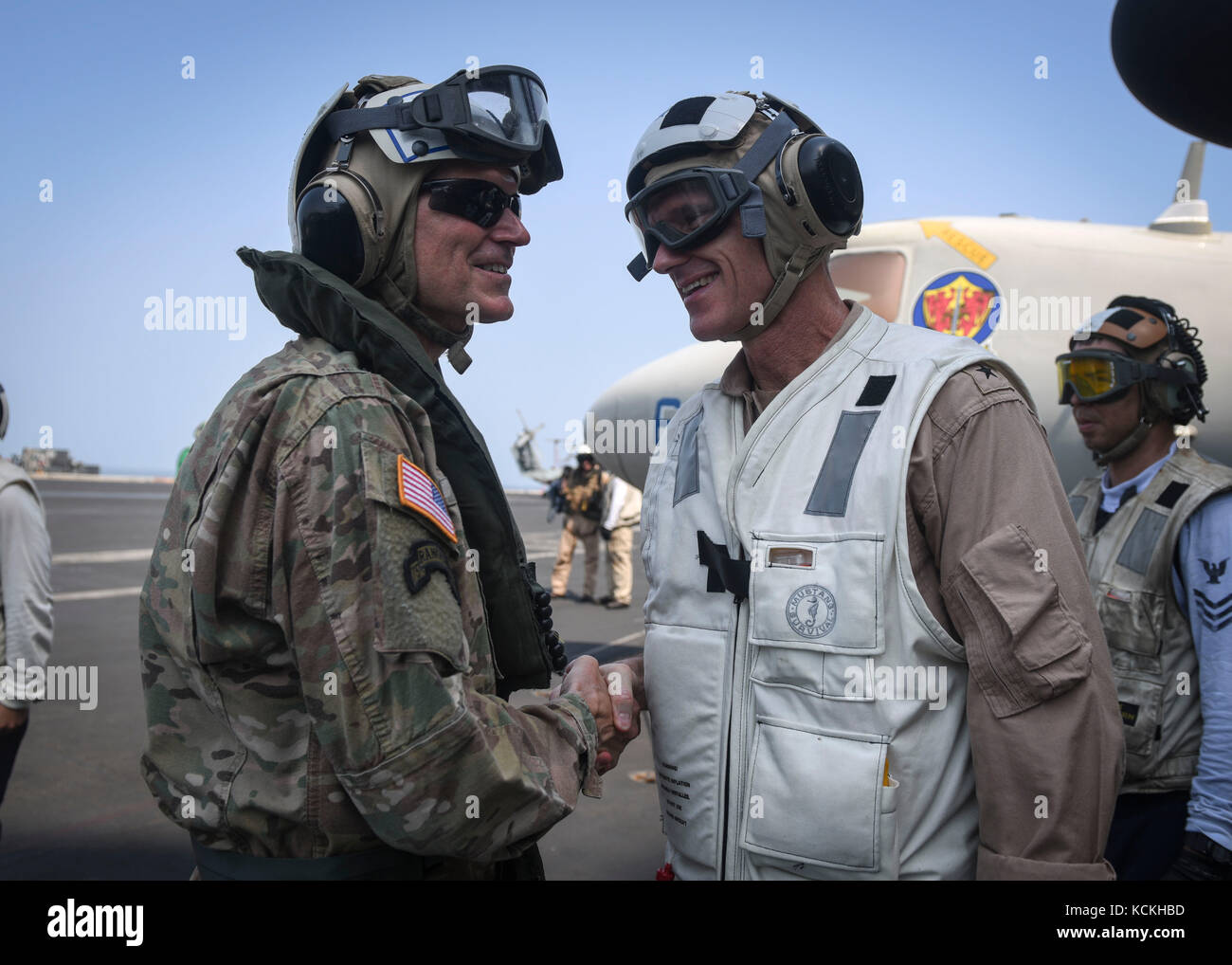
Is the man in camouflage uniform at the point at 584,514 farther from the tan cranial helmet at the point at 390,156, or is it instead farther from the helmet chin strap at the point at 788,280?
the tan cranial helmet at the point at 390,156

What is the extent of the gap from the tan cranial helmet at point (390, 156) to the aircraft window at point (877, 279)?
3399mm

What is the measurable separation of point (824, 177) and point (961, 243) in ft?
11.2

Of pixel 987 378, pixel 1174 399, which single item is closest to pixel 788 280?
pixel 987 378

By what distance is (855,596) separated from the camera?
1746 millimetres

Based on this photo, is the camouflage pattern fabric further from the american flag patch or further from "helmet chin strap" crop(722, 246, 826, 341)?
"helmet chin strap" crop(722, 246, 826, 341)

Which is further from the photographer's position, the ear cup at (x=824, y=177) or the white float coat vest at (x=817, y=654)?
the ear cup at (x=824, y=177)

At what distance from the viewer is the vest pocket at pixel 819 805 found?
1.68 m

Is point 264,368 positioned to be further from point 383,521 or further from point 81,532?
point 81,532

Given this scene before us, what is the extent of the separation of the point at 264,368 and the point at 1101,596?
2.79m

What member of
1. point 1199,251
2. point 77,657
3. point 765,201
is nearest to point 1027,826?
point 765,201

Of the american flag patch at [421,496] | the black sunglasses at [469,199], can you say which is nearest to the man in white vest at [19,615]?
the black sunglasses at [469,199]

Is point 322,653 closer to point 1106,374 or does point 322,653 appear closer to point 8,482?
point 8,482

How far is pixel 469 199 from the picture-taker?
1999mm

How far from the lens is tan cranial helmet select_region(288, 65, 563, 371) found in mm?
1845
